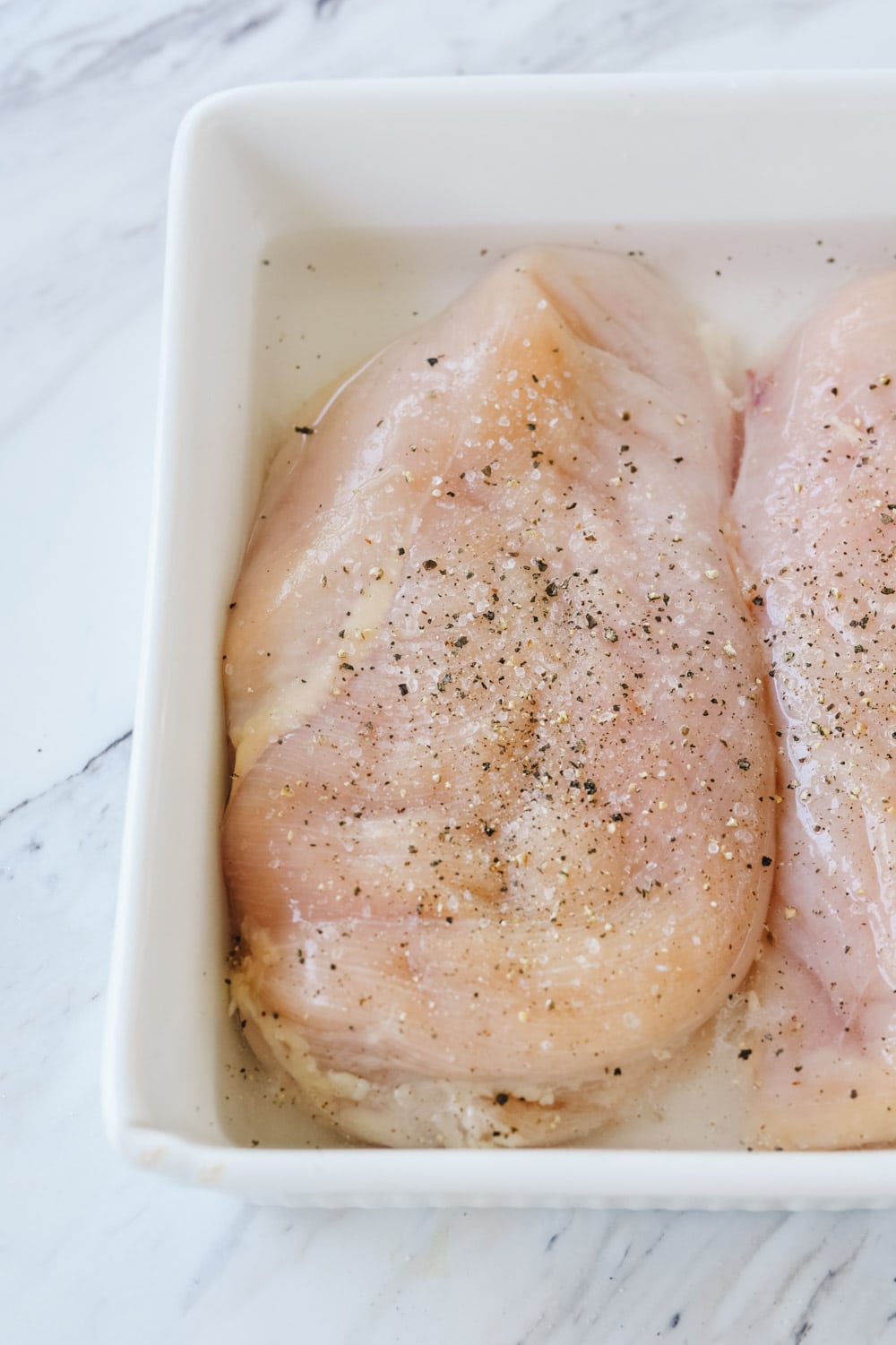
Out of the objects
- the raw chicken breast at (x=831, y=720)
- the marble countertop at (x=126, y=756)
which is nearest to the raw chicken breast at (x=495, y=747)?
the raw chicken breast at (x=831, y=720)

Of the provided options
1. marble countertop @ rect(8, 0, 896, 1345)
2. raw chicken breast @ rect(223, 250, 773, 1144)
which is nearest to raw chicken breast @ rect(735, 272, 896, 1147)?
raw chicken breast @ rect(223, 250, 773, 1144)

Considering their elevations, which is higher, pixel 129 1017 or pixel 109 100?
pixel 109 100

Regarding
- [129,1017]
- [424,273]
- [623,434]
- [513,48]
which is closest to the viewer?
[129,1017]

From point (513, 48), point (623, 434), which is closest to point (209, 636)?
point (623, 434)

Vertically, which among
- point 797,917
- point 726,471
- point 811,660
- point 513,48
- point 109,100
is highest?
point 109,100

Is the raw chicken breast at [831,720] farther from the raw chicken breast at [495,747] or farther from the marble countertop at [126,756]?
the marble countertop at [126,756]

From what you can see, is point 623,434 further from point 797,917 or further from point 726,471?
point 797,917
